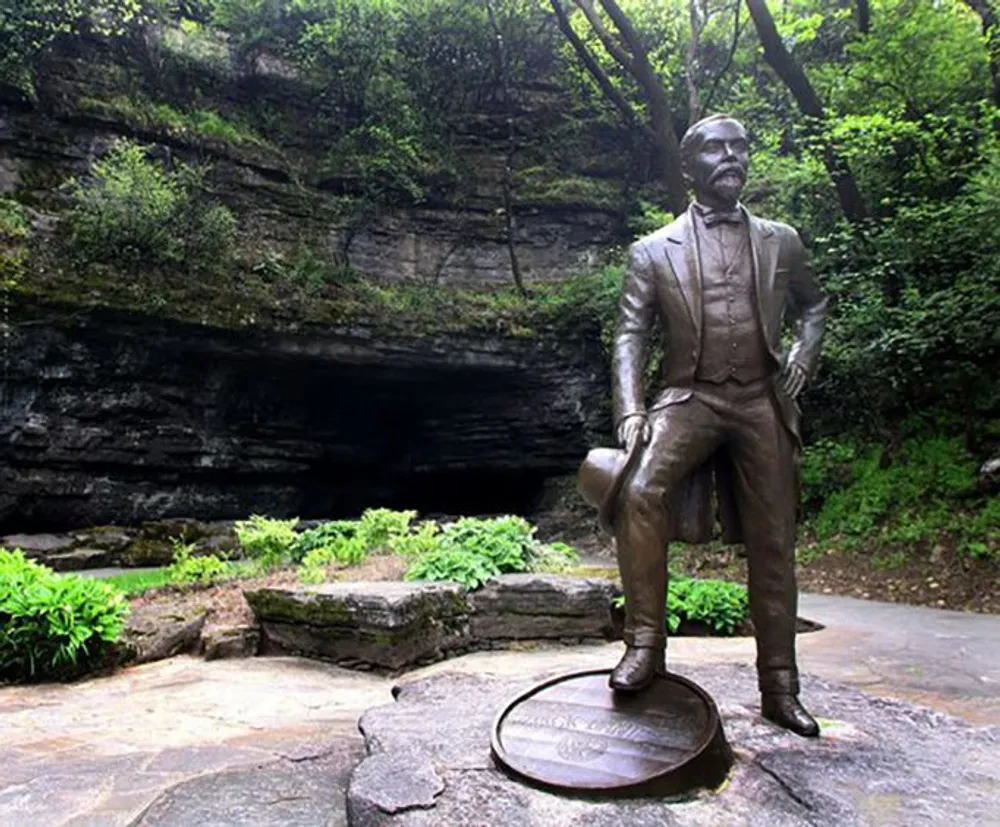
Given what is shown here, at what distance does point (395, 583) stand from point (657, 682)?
3356mm

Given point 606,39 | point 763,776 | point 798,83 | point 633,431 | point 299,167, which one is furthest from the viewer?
point 299,167

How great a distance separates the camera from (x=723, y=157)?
9.97 ft

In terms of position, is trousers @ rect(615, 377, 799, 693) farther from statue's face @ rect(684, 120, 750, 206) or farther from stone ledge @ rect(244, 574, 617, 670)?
stone ledge @ rect(244, 574, 617, 670)

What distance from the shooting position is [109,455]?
13.1 metres

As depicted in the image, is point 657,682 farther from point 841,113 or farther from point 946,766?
point 841,113

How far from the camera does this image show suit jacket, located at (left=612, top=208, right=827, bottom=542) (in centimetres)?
301

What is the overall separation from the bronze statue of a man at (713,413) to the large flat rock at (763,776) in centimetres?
26

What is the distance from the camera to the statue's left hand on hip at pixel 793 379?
119 inches

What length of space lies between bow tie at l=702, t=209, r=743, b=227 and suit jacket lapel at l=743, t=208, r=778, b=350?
5 centimetres

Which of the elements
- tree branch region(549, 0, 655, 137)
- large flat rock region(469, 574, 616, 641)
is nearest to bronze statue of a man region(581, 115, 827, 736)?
large flat rock region(469, 574, 616, 641)

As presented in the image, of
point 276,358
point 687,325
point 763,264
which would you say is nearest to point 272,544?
point 276,358

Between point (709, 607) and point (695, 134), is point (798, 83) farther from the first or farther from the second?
point (695, 134)

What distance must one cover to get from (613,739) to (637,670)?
286 mm

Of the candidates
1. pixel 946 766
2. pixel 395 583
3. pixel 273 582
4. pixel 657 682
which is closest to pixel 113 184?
pixel 273 582
